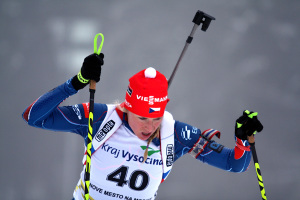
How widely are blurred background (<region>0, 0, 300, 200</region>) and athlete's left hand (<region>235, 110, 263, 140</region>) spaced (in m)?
1.64

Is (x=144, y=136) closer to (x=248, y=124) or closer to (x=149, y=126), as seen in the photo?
(x=149, y=126)

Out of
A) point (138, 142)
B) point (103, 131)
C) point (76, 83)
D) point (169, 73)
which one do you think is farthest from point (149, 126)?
point (169, 73)

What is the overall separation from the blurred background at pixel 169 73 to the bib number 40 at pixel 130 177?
142cm

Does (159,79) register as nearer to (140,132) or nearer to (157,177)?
(140,132)

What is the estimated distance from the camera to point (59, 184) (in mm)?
3736

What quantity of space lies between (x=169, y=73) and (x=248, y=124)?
167cm

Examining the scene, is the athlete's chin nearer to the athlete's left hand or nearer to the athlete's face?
the athlete's face

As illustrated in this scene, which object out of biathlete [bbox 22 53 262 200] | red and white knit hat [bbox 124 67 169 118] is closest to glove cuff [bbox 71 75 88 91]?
biathlete [bbox 22 53 262 200]

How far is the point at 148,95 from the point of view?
218 centimetres

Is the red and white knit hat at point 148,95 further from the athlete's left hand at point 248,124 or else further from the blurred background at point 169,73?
the blurred background at point 169,73

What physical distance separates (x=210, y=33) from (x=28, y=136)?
1.72 metres

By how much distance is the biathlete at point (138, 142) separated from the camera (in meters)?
2.19

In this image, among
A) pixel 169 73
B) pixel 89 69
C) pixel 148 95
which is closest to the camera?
pixel 89 69

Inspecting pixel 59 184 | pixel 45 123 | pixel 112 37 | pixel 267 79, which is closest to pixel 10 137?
pixel 59 184
